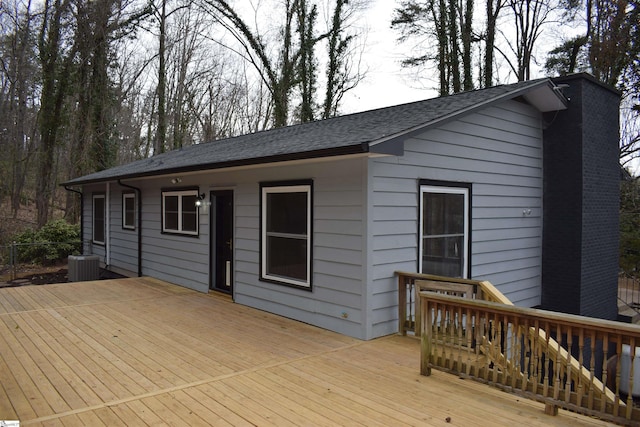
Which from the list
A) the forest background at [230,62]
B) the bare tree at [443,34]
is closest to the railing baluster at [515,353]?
the forest background at [230,62]

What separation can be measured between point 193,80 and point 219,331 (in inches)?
673

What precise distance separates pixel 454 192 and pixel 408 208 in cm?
103

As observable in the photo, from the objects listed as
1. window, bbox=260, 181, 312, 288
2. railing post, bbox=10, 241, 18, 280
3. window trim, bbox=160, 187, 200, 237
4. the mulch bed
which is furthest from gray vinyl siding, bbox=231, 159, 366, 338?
railing post, bbox=10, 241, 18, 280

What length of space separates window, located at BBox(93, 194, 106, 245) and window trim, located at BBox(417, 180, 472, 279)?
938 centimetres

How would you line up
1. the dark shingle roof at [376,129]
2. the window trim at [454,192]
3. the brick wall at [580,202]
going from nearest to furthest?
the dark shingle roof at [376,129], the window trim at [454,192], the brick wall at [580,202]

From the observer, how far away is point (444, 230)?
19.1ft

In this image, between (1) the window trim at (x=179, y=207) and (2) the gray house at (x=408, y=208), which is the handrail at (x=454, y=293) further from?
(1) the window trim at (x=179, y=207)

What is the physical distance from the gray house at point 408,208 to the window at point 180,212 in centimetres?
4

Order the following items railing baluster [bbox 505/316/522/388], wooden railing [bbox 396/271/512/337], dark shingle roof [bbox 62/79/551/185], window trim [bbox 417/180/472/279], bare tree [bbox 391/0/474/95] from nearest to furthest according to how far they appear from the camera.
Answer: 1. railing baluster [bbox 505/316/522/388]
2. wooden railing [bbox 396/271/512/337]
3. dark shingle roof [bbox 62/79/551/185]
4. window trim [bbox 417/180/472/279]
5. bare tree [bbox 391/0/474/95]

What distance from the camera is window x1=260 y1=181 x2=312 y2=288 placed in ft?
18.4

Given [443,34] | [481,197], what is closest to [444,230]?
[481,197]

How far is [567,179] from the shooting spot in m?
7.15

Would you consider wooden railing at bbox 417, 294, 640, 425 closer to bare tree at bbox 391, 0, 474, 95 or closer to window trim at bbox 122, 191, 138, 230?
window trim at bbox 122, 191, 138, 230

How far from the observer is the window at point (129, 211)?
10.2m
